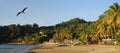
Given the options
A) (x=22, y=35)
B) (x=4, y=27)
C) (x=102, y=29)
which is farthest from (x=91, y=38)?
(x=4, y=27)

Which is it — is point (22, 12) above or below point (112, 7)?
below

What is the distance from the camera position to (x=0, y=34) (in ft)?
514

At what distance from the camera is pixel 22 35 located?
161000mm

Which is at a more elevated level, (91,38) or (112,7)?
(112,7)

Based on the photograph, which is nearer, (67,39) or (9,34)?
(67,39)

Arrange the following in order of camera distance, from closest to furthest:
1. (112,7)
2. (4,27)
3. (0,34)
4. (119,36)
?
(112,7), (119,36), (0,34), (4,27)

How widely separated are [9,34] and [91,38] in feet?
280

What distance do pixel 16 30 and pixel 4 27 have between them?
10835mm

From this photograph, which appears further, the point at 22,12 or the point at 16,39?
the point at 16,39

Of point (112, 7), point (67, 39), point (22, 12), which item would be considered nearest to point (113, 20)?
point (112, 7)

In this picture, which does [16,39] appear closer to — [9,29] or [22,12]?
[9,29]

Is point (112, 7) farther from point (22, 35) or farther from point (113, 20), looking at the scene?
point (22, 35)

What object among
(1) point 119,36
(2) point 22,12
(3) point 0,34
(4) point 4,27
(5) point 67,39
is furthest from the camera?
(4) point 4,27

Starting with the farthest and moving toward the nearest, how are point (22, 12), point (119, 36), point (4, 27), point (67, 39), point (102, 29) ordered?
point (4, 27) → point (67, 39) → point (102, 29) → point (119, 36) → point (22, 12)
